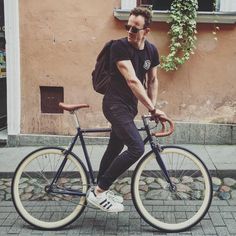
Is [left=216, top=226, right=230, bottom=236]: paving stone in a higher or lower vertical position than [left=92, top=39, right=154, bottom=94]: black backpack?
lower

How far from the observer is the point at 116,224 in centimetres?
447

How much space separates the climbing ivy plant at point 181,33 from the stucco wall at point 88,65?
151mm

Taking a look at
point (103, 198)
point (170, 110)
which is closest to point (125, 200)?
point (103, 198)

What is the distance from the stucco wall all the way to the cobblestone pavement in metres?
2.34

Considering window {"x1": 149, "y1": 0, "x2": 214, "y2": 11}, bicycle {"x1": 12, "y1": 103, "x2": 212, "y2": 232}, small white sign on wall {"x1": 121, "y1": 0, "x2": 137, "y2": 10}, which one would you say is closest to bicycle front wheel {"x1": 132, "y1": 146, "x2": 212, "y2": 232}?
bicycle {"x1": 12, "y1": 103, "x2": 212, "y2": 232}

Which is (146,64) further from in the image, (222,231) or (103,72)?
(222,231)

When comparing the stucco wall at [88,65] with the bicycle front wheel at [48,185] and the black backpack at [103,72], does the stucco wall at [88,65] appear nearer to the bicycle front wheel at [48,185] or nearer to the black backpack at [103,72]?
the bicycle front wheel at [48,185]


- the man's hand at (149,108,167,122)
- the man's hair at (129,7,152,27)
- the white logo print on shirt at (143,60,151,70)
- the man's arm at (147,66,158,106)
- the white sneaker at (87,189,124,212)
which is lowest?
the white sneaker at (87,189,124,212)

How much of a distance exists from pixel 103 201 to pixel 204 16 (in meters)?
3.39

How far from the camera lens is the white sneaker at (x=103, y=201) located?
4289 millimetres

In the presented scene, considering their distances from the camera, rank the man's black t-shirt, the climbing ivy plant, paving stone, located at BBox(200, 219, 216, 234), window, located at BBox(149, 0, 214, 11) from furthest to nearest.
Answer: window, located at BBox(149, 0, 214, 11), the climbing ivy plant, paving stone, located at BBox(200, 219, 216, 234), the man's black t-shirt

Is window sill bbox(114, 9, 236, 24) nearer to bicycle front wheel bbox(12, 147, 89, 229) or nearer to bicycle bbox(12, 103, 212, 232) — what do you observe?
bicycle bbox(12, 103, 212, 232)

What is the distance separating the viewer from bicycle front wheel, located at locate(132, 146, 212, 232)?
429cm

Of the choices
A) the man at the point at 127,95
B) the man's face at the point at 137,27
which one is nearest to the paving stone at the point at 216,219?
the man at the point at 127,95
